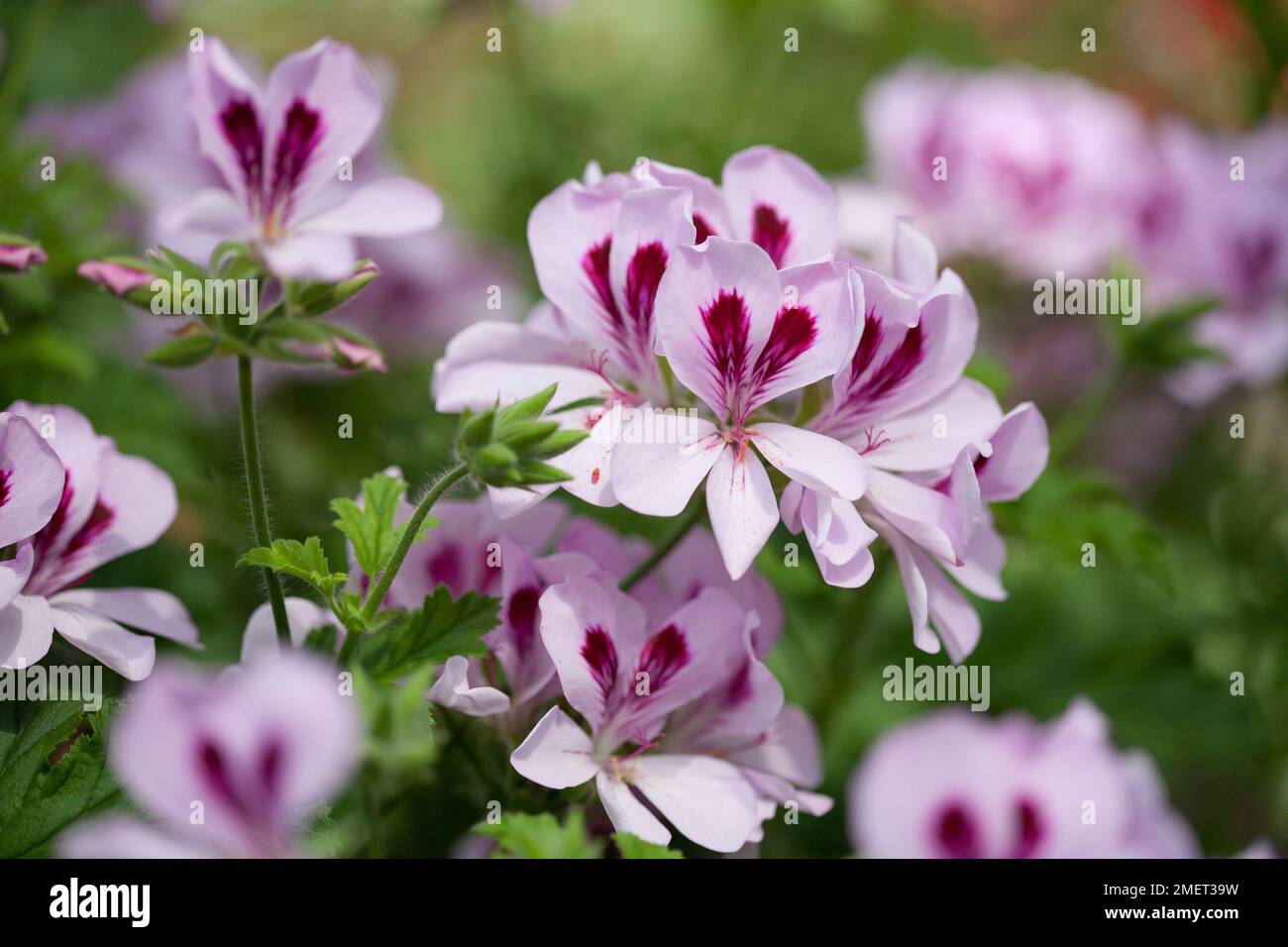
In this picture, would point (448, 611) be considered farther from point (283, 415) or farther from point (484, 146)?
point (484, 146)

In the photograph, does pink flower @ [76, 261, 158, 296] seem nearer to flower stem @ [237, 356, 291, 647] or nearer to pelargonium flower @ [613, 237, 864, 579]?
flower stem @ [237, 356, 291, 647]

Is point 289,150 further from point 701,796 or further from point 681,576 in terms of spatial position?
point 701,796

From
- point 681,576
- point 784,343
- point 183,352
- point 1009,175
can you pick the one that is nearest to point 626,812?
point 681,576

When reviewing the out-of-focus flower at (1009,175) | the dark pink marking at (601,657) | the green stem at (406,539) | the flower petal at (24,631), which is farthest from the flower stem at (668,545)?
the out-of-focus flower at (1009,175)

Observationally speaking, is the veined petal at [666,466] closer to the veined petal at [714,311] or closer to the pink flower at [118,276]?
the veined petal at [714,311]

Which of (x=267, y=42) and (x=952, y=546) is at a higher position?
(x=267, y=42)
